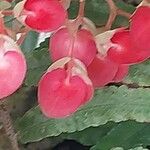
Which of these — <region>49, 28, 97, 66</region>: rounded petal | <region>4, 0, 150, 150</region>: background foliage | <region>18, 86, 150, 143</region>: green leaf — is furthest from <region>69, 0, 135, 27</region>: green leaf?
<region>49, 28, 97, 66</region>: rounded petal

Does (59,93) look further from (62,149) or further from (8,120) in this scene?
(62,149)

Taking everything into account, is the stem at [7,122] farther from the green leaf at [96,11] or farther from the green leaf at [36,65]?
the green leaf at [96,11]

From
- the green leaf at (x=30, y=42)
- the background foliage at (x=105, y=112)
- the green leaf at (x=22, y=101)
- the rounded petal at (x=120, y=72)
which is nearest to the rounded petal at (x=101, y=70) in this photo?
the rounded petal at (x=120, y=72)

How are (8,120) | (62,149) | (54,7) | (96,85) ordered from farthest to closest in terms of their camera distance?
(62,149)
(8,120)
(96,85)
(54,7)

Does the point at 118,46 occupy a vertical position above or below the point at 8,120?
above

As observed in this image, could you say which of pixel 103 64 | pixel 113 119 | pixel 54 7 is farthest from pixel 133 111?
pixel 54 7

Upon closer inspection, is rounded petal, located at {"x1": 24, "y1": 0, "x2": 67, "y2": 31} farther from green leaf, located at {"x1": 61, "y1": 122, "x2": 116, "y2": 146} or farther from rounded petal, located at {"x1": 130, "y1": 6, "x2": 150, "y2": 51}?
green leaf, located at {"x1": 61, "y1": 122, "x2": 116, "y2": 146}
